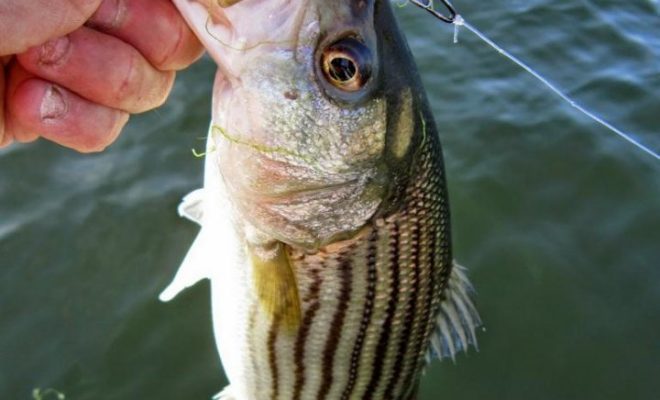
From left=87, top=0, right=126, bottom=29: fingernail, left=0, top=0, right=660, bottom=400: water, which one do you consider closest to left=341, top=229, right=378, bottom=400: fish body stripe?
left=87, top=0, right=126, bottom=29: fingernail

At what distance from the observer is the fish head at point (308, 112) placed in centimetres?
162

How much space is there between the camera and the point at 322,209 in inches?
74.5

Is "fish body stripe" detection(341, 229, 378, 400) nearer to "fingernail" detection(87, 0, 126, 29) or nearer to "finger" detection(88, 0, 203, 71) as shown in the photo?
"finger" detection(88, 0, 203, 71)

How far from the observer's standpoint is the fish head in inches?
63.9

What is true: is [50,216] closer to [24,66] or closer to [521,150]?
[24,66]

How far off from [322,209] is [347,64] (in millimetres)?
412

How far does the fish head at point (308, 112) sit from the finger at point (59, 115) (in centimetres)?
32

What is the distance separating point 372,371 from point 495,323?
6.80 ft

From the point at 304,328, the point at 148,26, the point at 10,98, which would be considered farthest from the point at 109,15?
the point at 304,328

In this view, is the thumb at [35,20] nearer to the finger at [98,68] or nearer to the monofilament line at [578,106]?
the finger at [98,68]

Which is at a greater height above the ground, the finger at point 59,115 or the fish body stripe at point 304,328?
the finger at point 59,115

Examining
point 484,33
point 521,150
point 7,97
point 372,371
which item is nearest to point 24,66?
point 7,97

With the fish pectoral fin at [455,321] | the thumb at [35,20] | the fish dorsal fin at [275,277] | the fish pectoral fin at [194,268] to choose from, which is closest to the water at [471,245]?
the fish pectoral fin at [455,321]

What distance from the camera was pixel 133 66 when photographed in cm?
184
